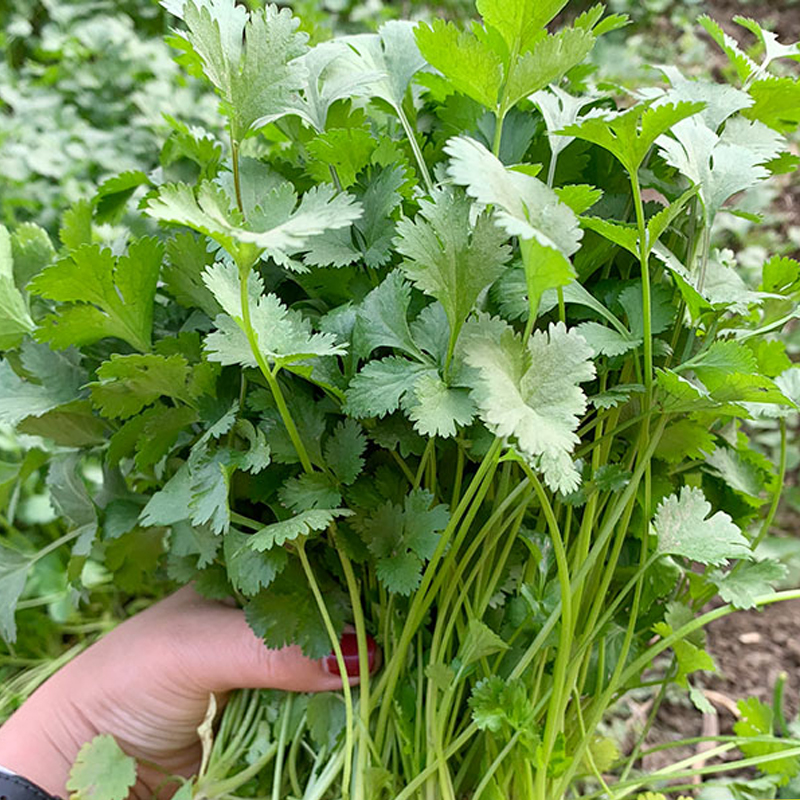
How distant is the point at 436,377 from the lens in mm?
484

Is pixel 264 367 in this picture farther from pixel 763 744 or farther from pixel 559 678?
pixel 763 744

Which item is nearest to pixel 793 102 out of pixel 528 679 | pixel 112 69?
pixel 528 679

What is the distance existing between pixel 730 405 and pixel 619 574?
19 cm

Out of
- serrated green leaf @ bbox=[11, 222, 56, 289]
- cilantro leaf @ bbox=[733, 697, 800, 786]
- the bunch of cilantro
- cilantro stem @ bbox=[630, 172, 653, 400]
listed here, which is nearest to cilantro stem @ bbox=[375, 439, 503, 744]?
the bunch of cilantro

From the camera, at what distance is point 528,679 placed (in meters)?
0.60

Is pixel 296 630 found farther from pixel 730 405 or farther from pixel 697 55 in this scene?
pixel 697 55

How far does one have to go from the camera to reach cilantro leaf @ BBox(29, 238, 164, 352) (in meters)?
0.52

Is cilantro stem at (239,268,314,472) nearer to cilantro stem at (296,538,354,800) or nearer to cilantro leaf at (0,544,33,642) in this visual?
cilantro stem at (296,538,354,800)

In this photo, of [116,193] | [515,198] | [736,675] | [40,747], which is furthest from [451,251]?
[736,675]

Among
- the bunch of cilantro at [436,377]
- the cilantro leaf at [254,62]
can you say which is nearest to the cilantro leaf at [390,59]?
the bunch of cilantro at [436,377]

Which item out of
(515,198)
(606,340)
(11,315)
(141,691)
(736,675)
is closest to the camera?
(515,198)

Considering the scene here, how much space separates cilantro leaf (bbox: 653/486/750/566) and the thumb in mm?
258

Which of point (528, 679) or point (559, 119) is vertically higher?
point (559, 119)

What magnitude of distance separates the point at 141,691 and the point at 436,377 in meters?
0.47
